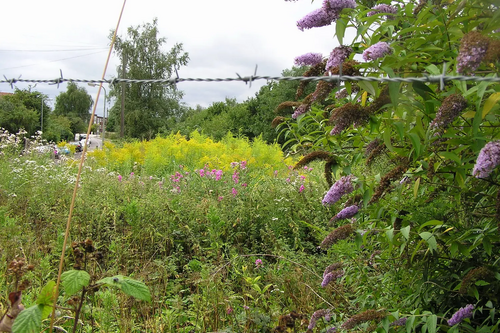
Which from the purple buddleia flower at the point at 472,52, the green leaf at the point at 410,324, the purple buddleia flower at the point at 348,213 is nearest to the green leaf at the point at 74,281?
the purple buddleia flower at the point at 348,213

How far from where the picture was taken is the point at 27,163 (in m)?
6.41

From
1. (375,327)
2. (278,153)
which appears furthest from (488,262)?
(278,153)

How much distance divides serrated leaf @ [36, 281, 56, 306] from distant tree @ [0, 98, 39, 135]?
→ 28936 millimetres

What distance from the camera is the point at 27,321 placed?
1.21 meters

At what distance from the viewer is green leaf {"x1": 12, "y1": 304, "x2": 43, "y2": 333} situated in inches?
47.0

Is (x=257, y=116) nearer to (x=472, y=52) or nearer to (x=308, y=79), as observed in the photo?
(x=308, y=79)

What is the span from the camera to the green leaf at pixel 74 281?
128 cm

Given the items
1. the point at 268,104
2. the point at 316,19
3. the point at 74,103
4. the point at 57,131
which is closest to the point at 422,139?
the point at 316,19

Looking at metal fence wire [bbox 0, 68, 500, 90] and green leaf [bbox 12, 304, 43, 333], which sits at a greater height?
metal fence wire [bbox 0, 68, 500, 90]

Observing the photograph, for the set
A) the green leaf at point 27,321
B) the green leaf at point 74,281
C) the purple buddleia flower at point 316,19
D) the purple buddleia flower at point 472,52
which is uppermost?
the purple buddleia flower at point 316,19

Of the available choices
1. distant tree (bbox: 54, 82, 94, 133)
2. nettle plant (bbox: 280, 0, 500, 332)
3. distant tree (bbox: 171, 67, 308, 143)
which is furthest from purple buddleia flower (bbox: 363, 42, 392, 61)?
distant tree (bbox: 54, 82, 94, 133)

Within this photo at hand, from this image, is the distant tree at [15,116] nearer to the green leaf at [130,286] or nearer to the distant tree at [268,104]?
Result: the distant tree at [268,104]

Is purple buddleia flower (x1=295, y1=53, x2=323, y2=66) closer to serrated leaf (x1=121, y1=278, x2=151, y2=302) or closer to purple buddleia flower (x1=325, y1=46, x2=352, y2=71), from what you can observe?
purple buddleia flower (x1=325, y1=46, x2=352, y2=71)

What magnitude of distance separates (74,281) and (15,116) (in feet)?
100
